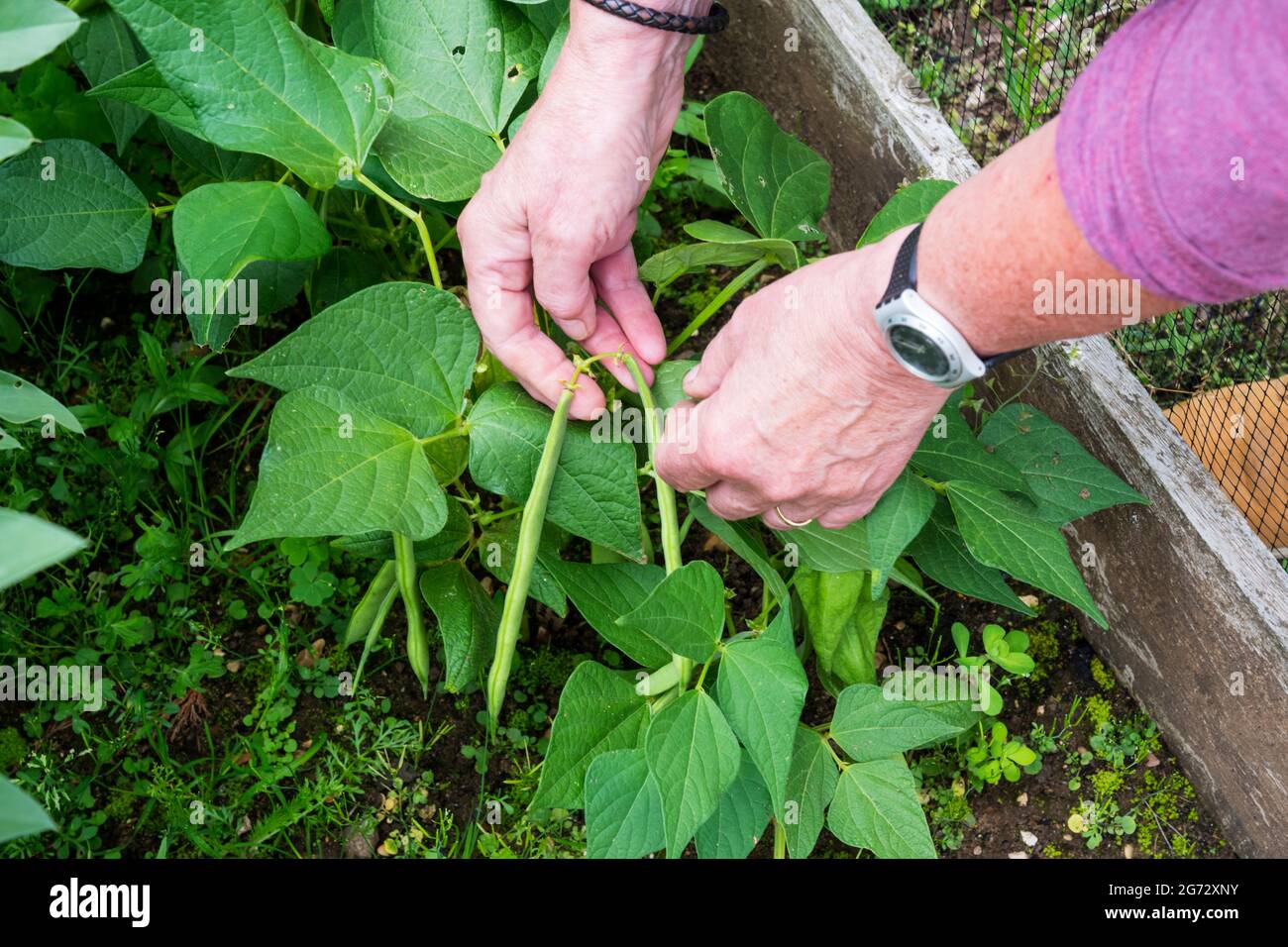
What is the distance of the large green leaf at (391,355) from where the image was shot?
1.35 meters

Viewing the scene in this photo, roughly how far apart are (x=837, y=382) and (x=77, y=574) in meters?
1.28

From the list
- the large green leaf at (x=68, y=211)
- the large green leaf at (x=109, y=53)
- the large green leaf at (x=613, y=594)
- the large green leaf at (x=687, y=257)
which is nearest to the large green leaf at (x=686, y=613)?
the large green leaf at (x=613, y=594)

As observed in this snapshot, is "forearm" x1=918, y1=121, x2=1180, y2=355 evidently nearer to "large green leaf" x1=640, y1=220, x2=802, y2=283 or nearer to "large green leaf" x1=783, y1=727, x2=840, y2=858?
"large green leaf" x1=640, y1=220, x2=802, y2=283

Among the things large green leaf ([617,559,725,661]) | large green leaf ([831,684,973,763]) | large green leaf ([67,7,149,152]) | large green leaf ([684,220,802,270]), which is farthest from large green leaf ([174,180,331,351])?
large green leaf ([831,684,973,763])

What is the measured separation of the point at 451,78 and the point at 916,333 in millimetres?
824

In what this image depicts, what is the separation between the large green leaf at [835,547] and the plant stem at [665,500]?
19 cm

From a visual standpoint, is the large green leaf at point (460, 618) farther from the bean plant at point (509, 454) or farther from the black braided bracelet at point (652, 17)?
the black braided bracelet at point (652, 17)

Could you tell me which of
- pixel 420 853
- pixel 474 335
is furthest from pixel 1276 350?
pixel 420 853

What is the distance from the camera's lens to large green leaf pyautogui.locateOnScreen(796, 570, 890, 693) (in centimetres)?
158

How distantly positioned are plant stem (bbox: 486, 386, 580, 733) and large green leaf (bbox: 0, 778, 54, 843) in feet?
2.25

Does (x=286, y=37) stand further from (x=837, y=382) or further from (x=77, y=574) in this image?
(x=77, y=574)

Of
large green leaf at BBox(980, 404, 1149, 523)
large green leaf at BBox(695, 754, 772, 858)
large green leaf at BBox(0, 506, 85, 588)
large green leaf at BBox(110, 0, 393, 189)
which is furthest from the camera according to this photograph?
large green leaf at BBox(980, 404, 1149, 523)

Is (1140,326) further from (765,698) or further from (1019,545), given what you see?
(765,698)

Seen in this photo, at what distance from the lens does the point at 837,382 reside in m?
1.20
